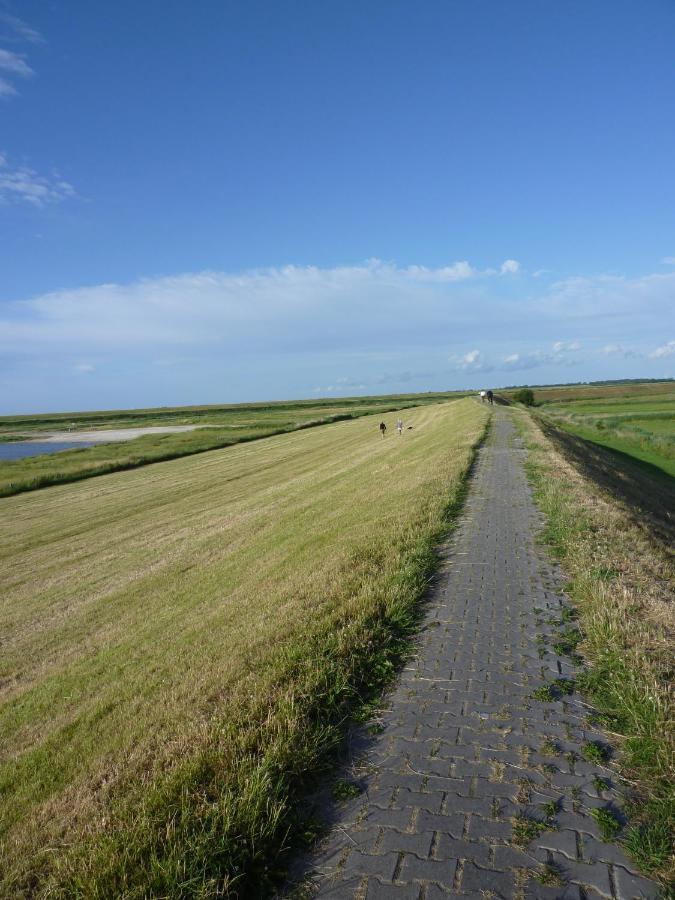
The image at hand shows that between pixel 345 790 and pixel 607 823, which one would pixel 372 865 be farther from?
pixel 607 823

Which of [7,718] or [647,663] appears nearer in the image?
[647,663]

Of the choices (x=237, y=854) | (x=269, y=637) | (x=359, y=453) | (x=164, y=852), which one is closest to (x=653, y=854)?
(x=237, y=854)

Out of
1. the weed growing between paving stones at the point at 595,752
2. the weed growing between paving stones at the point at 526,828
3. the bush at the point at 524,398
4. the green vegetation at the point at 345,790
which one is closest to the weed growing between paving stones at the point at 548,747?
the weed growing between paving stones at the point at 595,752

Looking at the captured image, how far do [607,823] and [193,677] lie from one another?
4398 millimetres

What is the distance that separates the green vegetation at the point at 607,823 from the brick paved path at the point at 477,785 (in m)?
0.04

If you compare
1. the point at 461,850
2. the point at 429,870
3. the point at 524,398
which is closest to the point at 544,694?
the point at 461,850

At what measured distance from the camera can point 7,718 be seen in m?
6.78

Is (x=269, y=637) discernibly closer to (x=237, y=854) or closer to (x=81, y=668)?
(x=237, y=854)

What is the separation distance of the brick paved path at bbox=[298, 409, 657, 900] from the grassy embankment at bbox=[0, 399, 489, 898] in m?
0.44

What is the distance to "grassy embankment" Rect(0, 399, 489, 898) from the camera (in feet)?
10.4

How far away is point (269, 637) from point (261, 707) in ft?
5.57

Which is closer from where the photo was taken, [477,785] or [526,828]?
[526,828]

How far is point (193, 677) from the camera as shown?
5.88m

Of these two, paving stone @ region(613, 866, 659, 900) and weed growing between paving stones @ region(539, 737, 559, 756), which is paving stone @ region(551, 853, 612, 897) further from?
weed growing between paving stones @ region(539, 737, 559, 756)
